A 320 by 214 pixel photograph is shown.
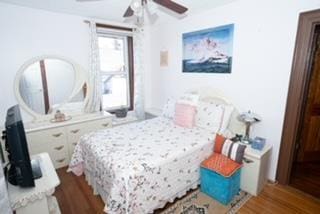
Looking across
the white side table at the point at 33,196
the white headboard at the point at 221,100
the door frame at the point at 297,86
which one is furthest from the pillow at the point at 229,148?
the white side table at the point at 33,196

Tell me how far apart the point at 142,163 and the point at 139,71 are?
2.29m

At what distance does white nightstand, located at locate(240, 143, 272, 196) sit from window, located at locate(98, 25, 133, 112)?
96.4 inches

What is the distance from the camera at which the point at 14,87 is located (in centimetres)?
252

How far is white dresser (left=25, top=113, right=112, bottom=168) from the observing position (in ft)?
8.02

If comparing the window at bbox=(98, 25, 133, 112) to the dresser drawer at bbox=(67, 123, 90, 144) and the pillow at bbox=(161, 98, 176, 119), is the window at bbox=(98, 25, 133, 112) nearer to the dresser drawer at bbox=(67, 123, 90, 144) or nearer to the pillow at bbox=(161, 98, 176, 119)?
the dresser drawer at bbox=(67, 123, 90, 144)

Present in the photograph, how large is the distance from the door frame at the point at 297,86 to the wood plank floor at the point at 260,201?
20cm

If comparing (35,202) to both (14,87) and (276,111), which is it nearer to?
(14,87)

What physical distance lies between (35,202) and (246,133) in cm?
220

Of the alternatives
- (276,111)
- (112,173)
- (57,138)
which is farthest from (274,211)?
(57,138)

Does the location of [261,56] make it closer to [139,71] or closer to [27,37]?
[139,71]

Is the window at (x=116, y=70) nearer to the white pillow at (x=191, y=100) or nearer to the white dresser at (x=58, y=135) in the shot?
the white dresser at (x=58, y=135)

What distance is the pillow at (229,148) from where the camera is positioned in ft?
6.45

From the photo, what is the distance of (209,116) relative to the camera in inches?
97.0

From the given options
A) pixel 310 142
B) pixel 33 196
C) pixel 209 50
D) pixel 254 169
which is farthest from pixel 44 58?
pixel 310 142
